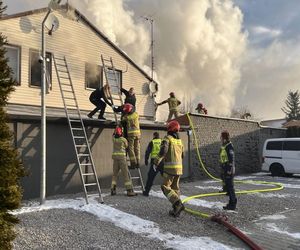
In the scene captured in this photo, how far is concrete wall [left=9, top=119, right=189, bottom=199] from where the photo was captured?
11086 millimetres

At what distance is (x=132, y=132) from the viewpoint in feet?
39.3

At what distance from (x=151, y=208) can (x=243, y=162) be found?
42.3ft

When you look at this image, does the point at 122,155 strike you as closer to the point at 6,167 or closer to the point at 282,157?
the point at 6,167

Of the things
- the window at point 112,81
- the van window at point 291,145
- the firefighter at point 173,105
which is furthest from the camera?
the van window at point 291,145

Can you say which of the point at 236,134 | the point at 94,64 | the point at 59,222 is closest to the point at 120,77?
the point at 94,64

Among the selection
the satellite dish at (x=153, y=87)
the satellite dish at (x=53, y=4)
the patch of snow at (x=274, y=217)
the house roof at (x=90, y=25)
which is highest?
the house roof at (x=90, y=25)

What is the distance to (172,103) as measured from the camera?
776 inches

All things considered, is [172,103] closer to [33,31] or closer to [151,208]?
[33,31]

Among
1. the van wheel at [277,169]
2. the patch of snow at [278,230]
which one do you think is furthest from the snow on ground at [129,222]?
the van wheel at [277,169]

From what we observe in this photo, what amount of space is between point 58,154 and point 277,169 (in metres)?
12.6

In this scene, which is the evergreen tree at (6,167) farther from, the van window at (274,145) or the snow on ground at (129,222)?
the van window at (274,145)

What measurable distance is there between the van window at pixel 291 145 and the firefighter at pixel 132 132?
10712mm

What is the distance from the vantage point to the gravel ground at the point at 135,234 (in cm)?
723

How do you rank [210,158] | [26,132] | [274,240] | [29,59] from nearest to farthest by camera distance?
[274,240] < [26,132] < [29,59] < [210,158]
